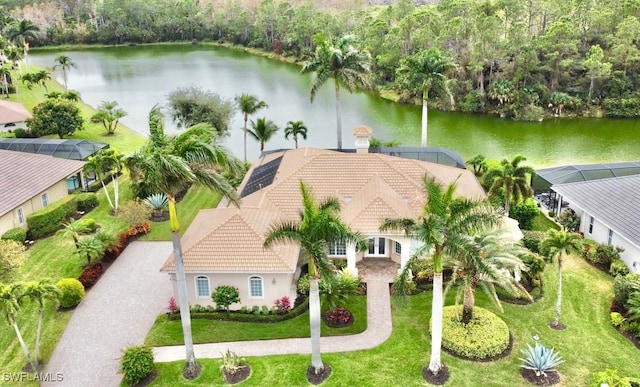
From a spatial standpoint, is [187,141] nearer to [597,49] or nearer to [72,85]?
[597,49]

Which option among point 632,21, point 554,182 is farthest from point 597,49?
point 554,182

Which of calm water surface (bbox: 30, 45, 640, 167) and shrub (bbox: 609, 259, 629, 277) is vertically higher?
calm water surface (bbox: 30, 45, 640, 167)

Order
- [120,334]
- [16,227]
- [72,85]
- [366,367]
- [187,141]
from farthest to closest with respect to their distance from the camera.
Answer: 1. [72,85]
2. [16,227]
3. [120,334]
4. [366,367]
5. [187,141]

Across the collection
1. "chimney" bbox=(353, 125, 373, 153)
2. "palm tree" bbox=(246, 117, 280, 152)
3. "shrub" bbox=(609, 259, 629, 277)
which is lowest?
"shrub" bbox=(609, 259, 629, 277)

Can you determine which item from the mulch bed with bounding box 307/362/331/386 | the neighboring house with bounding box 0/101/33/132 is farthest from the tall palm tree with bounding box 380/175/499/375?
the neighboring house with bounding box 0/101/33/132

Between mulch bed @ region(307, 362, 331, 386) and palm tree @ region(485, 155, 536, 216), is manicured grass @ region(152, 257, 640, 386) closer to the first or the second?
mulch bed @ region(307, 362, 331, 386)

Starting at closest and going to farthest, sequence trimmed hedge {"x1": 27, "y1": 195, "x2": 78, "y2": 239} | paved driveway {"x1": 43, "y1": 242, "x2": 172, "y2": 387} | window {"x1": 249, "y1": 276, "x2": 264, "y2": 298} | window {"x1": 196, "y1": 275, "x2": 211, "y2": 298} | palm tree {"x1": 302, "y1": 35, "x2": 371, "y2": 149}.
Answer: paved driveway {"x1": 43, "y1": 242, "x2": 172, "y2": 387}
window {"x1": 249, "y1": 276, "x2": 264, "y2": 298}
window {"x1": 196, "y1": 275, "x2": 211, "y2": 298}
trimmed hedge {"x1": 27, "y1": 195, "x2": 78, "y2": 239}
palm tree {"x1": 302, "y1": 35, "x2": 371, "y2": 149}

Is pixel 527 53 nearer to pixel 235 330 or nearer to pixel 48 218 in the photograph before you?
pixel 235 330
